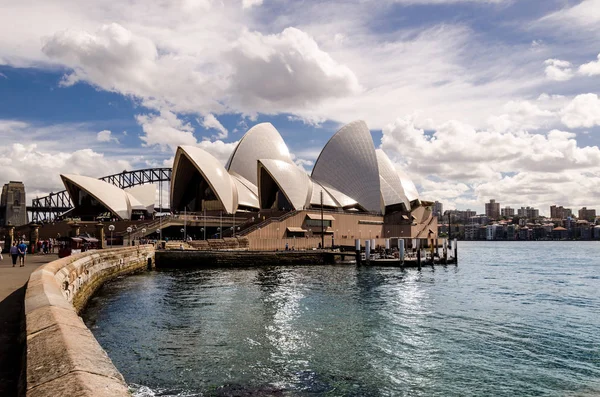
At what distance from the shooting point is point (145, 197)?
83688 millimetres

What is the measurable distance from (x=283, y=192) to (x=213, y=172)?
9804mm

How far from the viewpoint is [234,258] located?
43.2 meters

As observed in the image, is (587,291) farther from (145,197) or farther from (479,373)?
(145,197)

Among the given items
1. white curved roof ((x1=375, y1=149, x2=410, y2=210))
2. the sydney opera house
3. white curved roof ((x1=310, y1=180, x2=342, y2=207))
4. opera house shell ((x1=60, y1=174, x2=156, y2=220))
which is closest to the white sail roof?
the sydney opera house

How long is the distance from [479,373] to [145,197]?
7966 cm

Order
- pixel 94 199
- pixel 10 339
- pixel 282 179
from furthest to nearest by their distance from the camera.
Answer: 1. pixel 94 199
2. pixel 282 179
3. pixel 10 339

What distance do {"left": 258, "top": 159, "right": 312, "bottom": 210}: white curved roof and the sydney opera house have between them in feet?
0.45

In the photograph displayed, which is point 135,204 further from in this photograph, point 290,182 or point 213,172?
point 290,182

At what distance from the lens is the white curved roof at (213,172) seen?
202ft

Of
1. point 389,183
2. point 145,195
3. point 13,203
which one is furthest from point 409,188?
point 13,203

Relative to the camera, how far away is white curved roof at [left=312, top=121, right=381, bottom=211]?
73.1 metres

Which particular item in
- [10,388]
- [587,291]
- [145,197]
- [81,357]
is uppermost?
[145,197]

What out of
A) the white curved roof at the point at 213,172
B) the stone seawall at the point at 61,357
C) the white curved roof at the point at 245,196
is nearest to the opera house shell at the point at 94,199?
the white curved roof at the point at 213,172

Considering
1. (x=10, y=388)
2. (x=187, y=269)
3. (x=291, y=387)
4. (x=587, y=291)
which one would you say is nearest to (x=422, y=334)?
(x=291, y=387)
